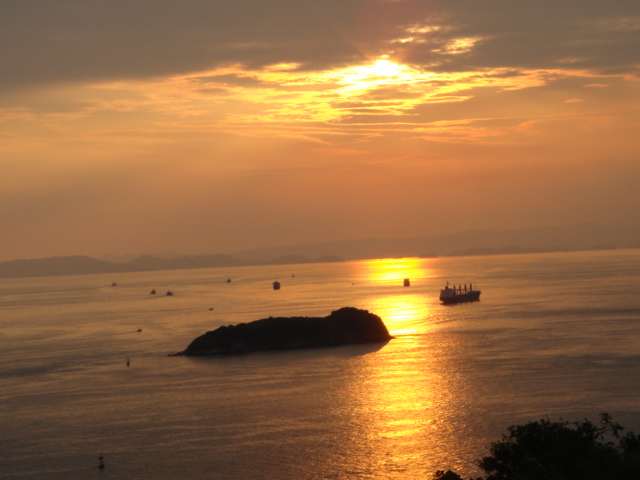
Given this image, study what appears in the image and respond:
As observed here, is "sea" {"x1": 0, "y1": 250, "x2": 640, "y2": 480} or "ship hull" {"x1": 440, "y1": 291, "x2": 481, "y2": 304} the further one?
"ship hull" {"x1": 440, "y1": 291, "x2": 481, "y2": 304}

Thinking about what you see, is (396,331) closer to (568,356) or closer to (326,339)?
(326,339)

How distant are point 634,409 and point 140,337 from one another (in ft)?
230

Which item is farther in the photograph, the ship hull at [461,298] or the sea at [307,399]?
the ship hull at [461,298]

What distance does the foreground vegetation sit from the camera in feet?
72.8

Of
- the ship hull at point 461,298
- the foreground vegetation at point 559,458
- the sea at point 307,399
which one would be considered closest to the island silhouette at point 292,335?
the sea at point 307,399

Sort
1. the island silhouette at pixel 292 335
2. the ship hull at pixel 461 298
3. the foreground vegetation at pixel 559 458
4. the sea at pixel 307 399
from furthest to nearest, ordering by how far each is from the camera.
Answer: the ship hull at pixel 461 298
the island silhouette at pixel 292 335
the sea at pixel 307 399
the foreground vegetation at pixel 559 458

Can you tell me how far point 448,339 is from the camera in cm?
8175

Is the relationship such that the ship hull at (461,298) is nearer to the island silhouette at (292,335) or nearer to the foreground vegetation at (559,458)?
the island silhouette at (292,335)

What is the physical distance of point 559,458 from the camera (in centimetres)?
2453

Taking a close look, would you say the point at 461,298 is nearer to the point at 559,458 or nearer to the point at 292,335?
the point at 292,335

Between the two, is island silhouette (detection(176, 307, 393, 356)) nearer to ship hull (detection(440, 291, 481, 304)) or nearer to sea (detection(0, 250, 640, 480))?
sea (detection(0, 250, 640, 480))


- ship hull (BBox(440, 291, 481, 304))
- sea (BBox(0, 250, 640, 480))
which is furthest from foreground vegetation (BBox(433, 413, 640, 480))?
ship hull (BBox(440, 291, 481, 304))

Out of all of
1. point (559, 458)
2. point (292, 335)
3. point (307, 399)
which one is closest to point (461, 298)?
point (292, 335)

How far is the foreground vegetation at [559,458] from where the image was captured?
22.2m
